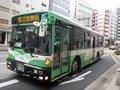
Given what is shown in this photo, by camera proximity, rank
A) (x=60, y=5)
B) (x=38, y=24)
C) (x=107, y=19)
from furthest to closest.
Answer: (x=107, y=19) → (x=60, y=5) → (x=38, y=24)

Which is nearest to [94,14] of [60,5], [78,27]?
[60,5]

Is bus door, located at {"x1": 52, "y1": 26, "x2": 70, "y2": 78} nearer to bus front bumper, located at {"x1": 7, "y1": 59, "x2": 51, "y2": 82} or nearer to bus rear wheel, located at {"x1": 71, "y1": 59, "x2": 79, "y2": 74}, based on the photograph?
bus front bumper, located at {"x1": 7, "y1": 59, "x2": 51, "y2": 82}

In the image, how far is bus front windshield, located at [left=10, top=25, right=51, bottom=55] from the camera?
5059mm

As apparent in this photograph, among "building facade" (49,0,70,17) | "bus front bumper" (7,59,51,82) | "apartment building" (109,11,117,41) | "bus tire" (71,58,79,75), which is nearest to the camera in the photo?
"bus front bumper" (7,59,51,82)

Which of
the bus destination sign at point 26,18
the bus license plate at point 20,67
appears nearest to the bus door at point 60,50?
the bus destination sign at point 26,18

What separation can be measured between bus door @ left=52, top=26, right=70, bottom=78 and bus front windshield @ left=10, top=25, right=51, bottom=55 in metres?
0.46

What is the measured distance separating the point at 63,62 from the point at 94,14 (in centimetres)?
9575

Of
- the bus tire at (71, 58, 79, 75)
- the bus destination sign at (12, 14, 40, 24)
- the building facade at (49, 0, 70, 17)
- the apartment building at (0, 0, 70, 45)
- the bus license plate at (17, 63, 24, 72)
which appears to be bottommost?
the bus tire at (71, 58, 79, 75)

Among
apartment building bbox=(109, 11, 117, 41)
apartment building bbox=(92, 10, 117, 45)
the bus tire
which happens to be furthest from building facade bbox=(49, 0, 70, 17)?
the bus tire

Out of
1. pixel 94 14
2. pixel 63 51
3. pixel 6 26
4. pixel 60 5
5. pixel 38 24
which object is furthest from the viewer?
pixel 94 14

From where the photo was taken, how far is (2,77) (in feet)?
20.3

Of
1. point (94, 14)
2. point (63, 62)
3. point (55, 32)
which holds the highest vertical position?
point (94, 14)

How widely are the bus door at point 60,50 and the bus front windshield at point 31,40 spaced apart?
0.46 metres

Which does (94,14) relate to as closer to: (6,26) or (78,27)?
(6,26)
